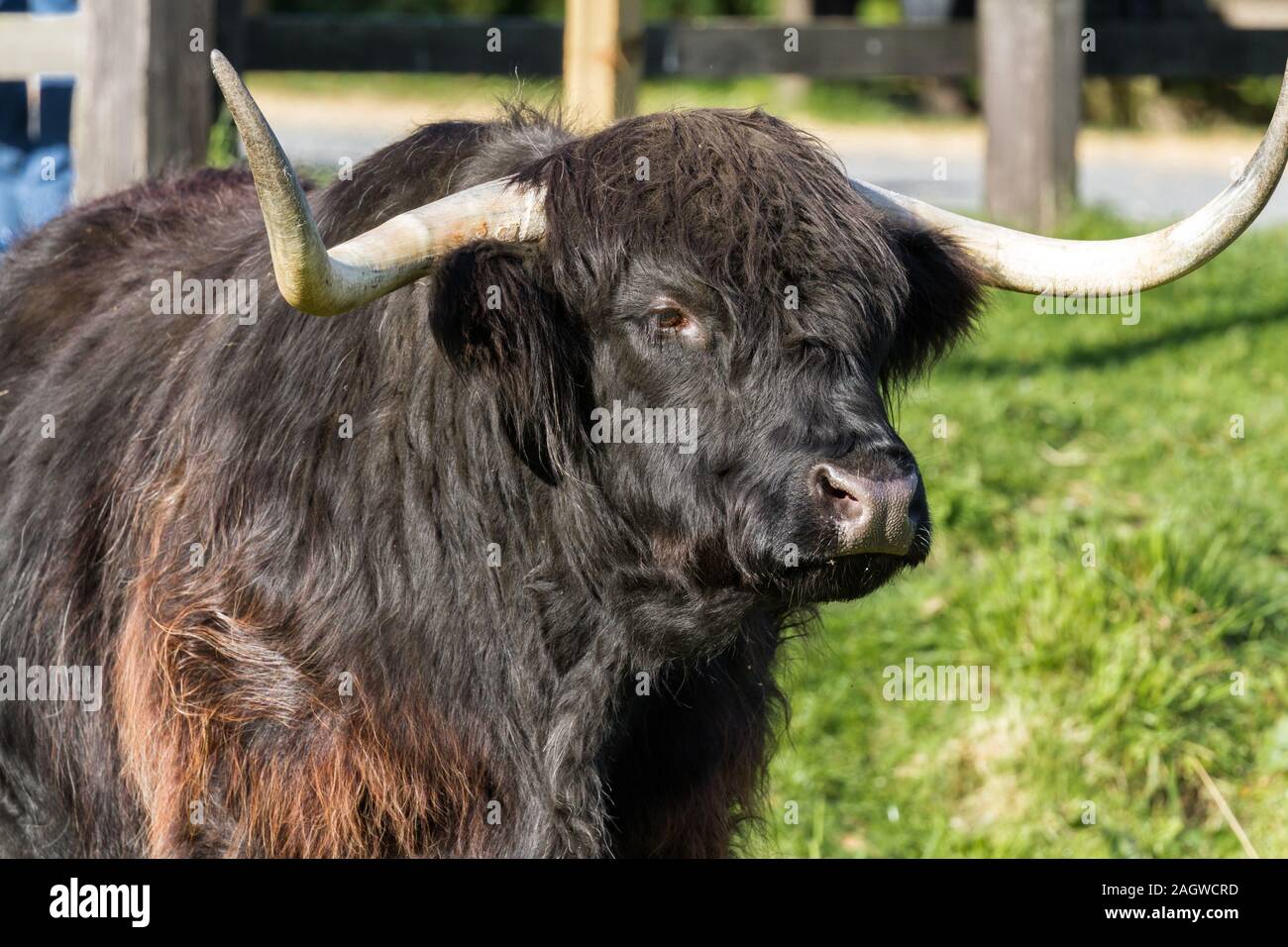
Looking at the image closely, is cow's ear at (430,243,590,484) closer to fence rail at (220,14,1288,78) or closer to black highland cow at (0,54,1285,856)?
black highland cow at (0,54,1285,856)

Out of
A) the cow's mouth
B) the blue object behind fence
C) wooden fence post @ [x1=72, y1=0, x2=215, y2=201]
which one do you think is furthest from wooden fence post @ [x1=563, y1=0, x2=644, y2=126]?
the cow's mouth

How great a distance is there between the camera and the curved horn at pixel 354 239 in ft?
9.11

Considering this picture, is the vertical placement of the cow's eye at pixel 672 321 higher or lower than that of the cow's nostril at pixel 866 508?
higher

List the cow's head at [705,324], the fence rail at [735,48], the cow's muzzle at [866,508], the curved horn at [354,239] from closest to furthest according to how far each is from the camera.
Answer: the curved horn at [354,239] < the cow's muzzle at [866,508] < the cow's head at [705,324] < the fence rail at [735,48]

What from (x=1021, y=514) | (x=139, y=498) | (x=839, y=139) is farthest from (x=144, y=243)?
(x=839, y=139)

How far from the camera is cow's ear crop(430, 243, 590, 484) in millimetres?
3334

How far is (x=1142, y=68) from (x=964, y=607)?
6.21 metres

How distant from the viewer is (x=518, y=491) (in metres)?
3.54

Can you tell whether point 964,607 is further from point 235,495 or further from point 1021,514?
point 235,495

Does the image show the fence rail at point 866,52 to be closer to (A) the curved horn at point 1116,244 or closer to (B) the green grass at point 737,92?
(A) the curved horn at point 1116,244

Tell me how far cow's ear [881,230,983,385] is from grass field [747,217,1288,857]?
943 millimetres

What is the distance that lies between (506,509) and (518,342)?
15.3 inches

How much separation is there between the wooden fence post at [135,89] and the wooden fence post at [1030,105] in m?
5.19

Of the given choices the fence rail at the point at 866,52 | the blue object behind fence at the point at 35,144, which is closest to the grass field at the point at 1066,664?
the fence rail at the point at 866,52
